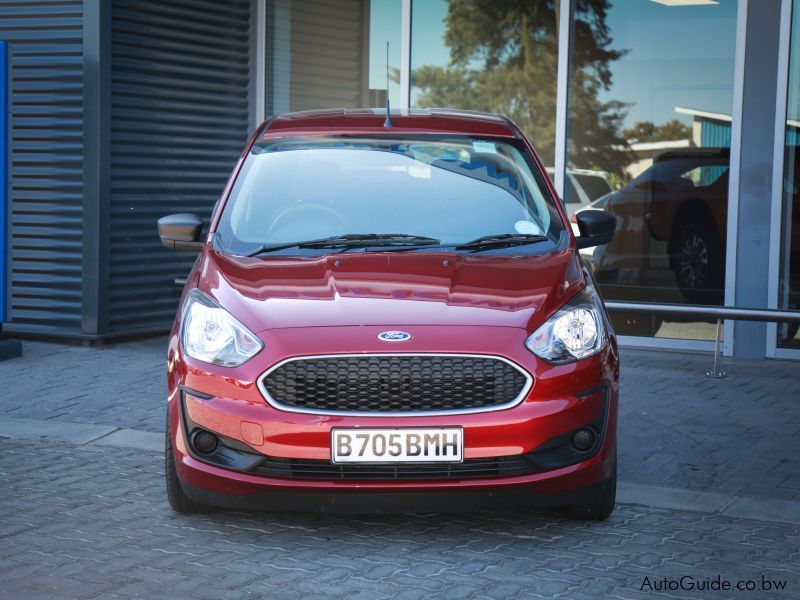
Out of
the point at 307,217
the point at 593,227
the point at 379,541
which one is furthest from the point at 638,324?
the point at 379,541

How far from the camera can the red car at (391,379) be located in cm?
453

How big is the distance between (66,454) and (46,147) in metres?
4.58

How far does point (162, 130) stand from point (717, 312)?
505cm

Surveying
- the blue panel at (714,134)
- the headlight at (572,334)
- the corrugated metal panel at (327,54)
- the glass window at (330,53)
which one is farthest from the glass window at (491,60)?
the headlight at (572,334)

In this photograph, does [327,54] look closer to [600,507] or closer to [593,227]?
[593,227]

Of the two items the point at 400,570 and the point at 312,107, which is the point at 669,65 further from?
the point at 400,570

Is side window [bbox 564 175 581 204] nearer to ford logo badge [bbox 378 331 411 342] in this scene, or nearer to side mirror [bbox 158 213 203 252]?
side mirror [bbox 158 213 203 252]

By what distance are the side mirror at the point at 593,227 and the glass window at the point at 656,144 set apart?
14.3ft

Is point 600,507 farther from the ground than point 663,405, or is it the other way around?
point 600,507

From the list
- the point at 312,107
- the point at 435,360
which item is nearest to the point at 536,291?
the point at 435,360

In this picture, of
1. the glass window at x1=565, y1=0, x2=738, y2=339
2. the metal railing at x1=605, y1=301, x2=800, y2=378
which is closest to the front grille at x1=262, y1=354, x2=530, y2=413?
the metal railing at x1=605, y1=301, x2=800, y2=378

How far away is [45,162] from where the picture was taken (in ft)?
33.8

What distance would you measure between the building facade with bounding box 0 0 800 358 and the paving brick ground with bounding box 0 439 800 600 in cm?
473

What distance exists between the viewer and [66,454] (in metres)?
6.40
